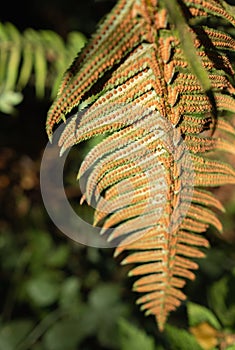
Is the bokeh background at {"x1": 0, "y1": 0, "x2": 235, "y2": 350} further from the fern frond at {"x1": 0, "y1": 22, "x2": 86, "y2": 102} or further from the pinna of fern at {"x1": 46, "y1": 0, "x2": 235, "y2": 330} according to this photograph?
the pinna of fern at {"x1": 46, "y1": 0, "x2": 235, "y2": 330}

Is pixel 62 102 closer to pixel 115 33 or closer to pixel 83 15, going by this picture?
pixel 115 33

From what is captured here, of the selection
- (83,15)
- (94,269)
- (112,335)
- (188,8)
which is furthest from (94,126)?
(83,15)

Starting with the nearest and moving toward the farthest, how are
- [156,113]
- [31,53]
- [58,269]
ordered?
[156,113] < [31,53] < [58,269]

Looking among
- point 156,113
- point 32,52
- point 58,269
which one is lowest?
point 58,269

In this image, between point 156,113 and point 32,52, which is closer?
point 156,113

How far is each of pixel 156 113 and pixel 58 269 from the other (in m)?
1.16

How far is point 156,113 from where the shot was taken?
0.83 meters

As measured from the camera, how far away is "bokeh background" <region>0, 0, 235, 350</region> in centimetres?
166

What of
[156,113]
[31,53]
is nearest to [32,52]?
[31,53]

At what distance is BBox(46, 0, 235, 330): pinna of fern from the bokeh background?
0.35 m

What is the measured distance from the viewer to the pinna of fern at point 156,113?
0.70 meters

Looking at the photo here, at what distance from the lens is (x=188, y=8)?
0.75m

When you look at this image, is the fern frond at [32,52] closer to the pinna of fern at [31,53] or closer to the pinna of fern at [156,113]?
the pinna of fern at [31,53]

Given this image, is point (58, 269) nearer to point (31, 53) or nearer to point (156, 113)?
point (31, 53)
